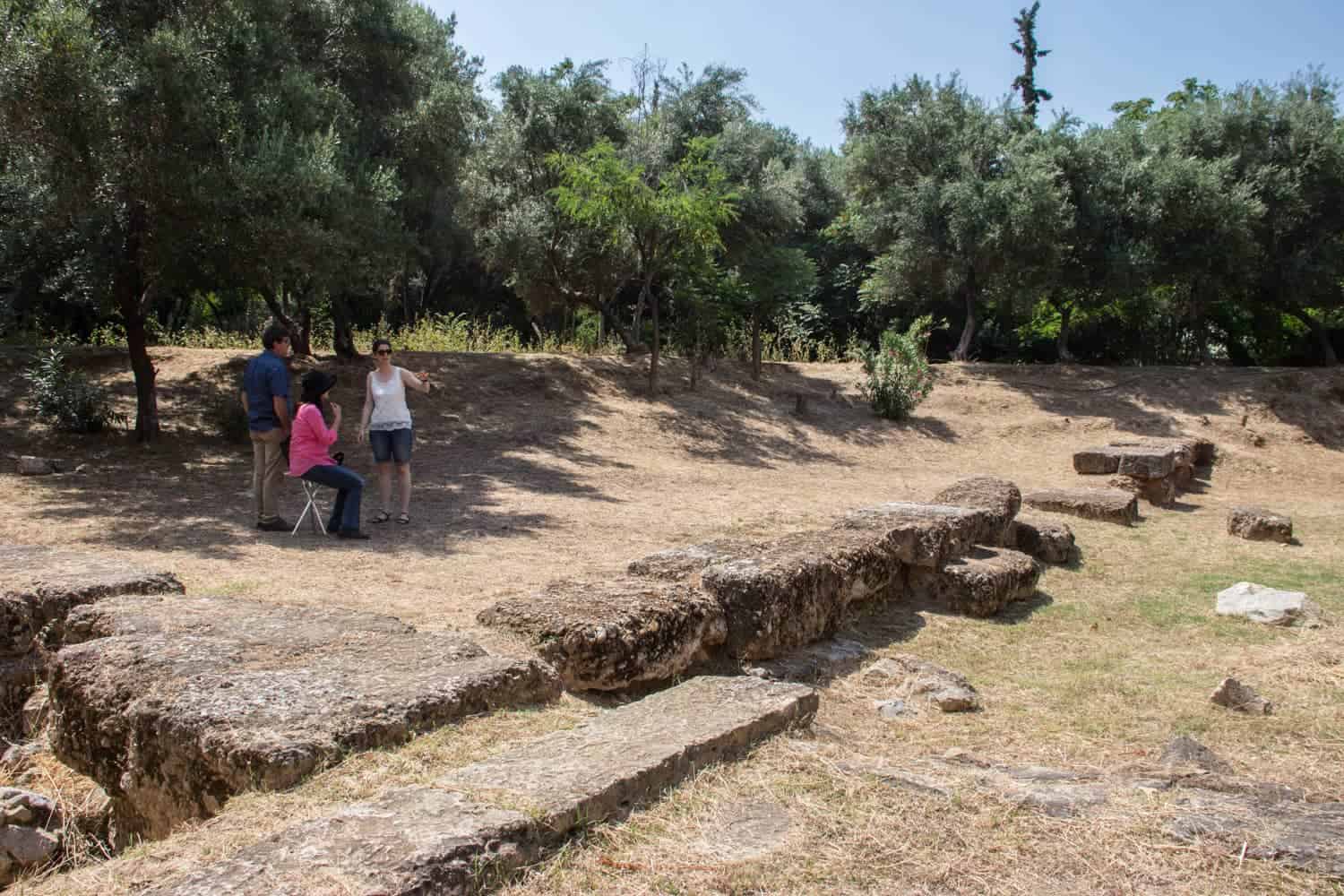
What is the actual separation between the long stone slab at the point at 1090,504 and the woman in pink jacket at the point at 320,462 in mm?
7189

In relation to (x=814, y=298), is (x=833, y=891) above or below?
below

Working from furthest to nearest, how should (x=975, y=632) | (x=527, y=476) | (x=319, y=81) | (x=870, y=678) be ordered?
(x=319, y=81) < (x=527, y=476) < (x=975, y=632) < (x=870, y=678)

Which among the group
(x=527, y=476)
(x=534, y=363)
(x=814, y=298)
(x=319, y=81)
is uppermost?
(x=319, y=81)

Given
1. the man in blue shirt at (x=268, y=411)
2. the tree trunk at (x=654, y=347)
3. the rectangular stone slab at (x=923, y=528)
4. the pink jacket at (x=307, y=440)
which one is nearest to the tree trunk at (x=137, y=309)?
the man in blue shirt at (x=268, y=411)

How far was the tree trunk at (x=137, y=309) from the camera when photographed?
11250 mm

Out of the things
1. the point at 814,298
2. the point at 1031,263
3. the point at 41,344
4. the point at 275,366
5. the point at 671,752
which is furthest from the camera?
the point at 814,298

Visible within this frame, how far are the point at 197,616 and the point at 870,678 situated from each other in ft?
11.1

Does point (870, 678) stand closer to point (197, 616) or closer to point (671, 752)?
point (671, 752)

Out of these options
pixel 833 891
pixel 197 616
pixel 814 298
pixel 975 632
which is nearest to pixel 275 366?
pixel 197 616

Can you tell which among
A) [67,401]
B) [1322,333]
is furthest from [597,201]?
[1322,333]

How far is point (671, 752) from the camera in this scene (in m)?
3.30

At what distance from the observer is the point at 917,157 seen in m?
20.5

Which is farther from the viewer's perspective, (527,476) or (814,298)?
(814,298)

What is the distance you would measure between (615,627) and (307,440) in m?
4.47
